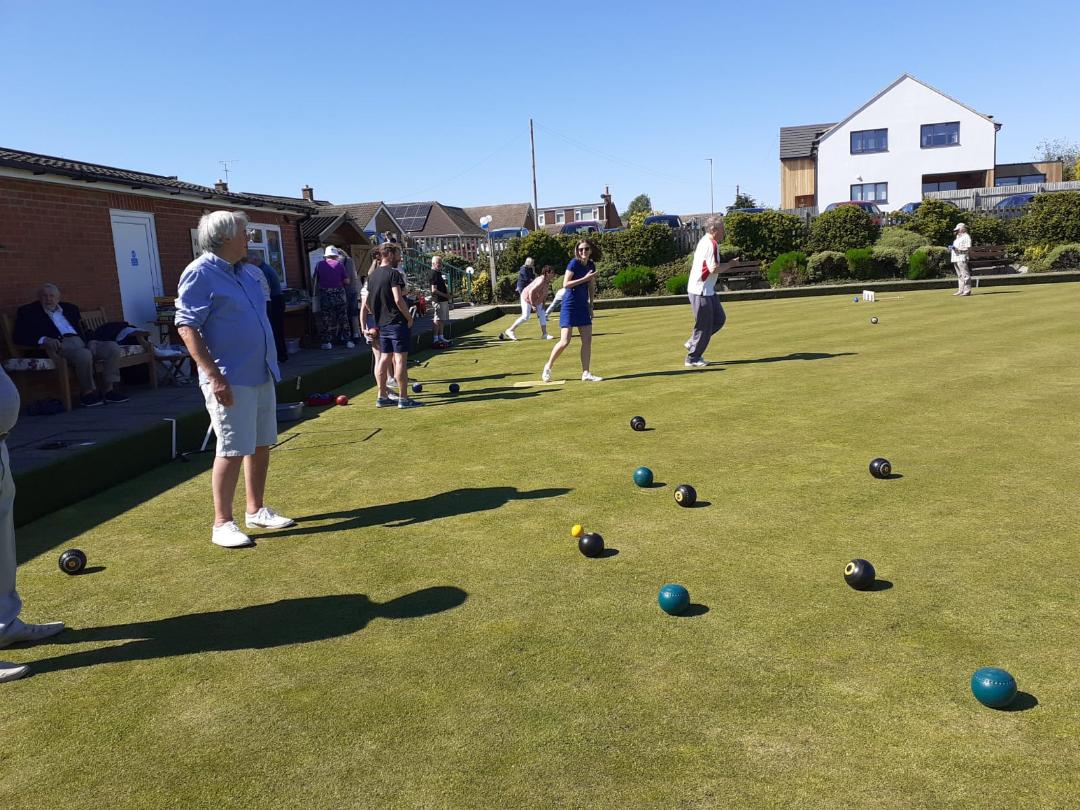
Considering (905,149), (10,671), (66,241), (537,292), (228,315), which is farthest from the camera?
(905,149)

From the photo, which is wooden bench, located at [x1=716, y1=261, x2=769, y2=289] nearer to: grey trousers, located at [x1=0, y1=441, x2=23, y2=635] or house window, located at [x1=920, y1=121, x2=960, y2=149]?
grey trousers, located at [x1=0, y1=441, x2=23, y2=635]

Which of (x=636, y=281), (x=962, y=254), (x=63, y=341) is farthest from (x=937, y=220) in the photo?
(x=63, y=341)

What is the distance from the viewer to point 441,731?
2.85 m

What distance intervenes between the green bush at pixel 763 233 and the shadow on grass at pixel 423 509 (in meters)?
24.3

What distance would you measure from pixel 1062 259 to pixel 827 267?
6.85 m

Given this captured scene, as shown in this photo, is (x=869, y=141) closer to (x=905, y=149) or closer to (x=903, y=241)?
(x=905, y=149)

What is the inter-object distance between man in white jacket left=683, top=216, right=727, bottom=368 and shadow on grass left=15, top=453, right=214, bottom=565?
635 centimetres

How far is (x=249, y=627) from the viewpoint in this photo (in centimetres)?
381

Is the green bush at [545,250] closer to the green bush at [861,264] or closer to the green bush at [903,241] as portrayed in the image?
the green bush at [861,264]

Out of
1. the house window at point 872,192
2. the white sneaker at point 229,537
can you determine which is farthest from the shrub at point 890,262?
the house window at point 872,192

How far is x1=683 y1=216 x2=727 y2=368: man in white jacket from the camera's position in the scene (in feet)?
34.6

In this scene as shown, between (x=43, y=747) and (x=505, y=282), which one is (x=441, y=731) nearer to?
(x=43, y=747)

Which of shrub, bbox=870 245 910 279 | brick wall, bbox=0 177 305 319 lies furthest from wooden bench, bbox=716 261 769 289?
brick wall, bbox=0 177 305 319

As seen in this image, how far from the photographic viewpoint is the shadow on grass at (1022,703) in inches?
110
